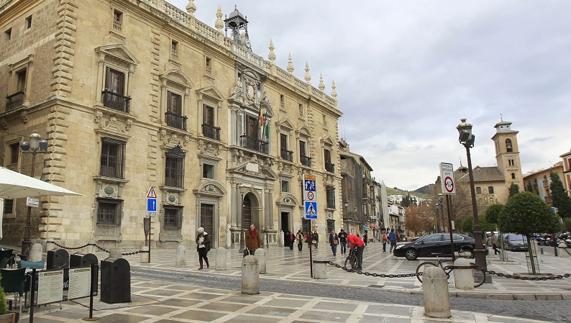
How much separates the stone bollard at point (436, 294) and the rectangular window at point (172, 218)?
17669 millimetres

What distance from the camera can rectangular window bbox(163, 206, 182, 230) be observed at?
22609mm

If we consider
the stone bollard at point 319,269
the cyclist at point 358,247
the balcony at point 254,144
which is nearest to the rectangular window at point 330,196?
the balcony at point 254,144

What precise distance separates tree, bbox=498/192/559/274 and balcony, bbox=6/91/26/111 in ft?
70.3

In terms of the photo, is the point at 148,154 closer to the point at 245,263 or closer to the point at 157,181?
the point at 157,181

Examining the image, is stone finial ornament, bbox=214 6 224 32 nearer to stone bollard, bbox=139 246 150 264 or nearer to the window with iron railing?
the window with iron railing

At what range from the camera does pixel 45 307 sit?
→ 734 cm

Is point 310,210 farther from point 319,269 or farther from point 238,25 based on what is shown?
point 238,25

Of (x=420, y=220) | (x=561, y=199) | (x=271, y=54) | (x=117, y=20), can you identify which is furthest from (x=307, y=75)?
(x=420, y=220)

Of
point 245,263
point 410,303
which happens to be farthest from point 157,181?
point 410,303

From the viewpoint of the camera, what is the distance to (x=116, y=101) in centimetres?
2081

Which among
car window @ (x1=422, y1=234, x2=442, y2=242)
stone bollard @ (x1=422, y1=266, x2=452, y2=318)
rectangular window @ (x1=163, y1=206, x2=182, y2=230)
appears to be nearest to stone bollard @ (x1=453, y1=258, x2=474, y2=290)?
stone bollard @ (x1=422, y1=266, x2=452, y2=318)

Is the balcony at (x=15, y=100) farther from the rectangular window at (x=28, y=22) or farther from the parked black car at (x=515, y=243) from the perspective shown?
the parked black car at (x=515, y=243)

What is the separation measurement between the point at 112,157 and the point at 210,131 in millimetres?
7239

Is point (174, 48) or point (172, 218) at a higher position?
point (174, 48)
